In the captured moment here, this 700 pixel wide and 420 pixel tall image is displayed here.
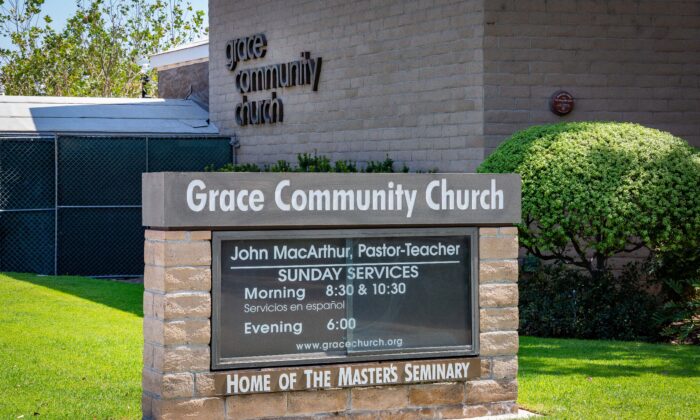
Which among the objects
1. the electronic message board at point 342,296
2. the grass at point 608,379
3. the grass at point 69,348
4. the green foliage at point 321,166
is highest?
the green foliage at point 321,166

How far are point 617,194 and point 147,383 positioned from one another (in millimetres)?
7162

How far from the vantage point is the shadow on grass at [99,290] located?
15297 millimetres

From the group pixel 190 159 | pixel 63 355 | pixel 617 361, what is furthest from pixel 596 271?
pixel 190 159

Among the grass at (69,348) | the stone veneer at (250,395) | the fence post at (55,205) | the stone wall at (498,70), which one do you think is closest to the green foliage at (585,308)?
the stone wall at (498,70)

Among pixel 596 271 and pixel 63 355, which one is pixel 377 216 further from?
pixel 596 271

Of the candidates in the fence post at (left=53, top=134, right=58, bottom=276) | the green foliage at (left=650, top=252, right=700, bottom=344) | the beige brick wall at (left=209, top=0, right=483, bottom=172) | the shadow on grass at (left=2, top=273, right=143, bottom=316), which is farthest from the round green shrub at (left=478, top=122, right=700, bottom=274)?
the fence post at (left=53, top=134, right=58, bottom=276)

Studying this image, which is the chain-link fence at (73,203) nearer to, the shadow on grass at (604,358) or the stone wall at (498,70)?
the stone wall at (498,70)

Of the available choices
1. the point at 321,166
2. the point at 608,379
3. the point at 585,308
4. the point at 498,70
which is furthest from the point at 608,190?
the point at 321,166

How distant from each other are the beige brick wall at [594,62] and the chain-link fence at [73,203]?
27.8 ft

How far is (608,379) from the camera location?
9859mm

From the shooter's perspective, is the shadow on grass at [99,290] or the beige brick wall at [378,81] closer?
the shadow on grass at [99,290]

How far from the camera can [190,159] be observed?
72.5 ft

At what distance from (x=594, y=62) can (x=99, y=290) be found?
8041 millimetres

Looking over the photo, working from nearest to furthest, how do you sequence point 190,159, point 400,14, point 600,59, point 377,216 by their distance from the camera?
point 377,216 < point 600,59 < point 400,14 < point 190,159
